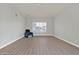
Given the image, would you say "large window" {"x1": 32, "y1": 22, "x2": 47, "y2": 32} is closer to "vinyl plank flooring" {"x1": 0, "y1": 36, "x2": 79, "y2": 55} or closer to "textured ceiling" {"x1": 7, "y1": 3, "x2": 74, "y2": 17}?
"textured ceiling" {"x1": 7, "y1": 3, "x2": 74, "y2": 17}

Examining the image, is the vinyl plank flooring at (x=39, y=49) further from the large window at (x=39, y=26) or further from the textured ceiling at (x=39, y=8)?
the large window at (x=39, y=26)

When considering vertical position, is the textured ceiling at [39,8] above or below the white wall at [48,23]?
above

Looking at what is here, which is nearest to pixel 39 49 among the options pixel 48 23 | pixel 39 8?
pixel 39 8

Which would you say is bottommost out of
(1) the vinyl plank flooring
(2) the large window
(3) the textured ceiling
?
(1) the vinyl plank flooring

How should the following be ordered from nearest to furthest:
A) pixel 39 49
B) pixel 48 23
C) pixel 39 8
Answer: pixel 39 49, pixel 39 8, pixel 48 23

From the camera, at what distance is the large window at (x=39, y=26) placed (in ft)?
43.1

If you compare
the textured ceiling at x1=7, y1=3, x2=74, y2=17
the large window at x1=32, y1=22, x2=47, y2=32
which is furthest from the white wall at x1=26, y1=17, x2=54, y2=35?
the textured ceiling at x1=7, y1=3, x2=74, y2=17

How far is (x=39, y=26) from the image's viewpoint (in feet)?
43.3

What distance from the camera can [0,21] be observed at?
5387 mm

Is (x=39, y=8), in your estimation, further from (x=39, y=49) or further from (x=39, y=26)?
(x=39, y=26)

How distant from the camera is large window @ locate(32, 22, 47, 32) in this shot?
517 inches

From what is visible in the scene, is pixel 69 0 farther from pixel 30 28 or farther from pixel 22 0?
pixel 30 28

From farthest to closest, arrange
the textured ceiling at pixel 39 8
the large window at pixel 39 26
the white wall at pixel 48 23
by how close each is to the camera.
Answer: the large window at pixel 39 26, the white wall at pixel 48 23, the textured ceiling at pixel 39 8

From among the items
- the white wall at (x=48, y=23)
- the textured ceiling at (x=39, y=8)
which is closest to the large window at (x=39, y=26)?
the white wall at (x=48, y=23)
